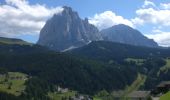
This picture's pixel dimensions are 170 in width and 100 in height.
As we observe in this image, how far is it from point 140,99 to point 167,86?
53.2 m

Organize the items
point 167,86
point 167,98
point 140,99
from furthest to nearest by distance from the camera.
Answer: point 140,99 → point 167,86 → point 167,98

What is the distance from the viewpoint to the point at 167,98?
9500 centimetres

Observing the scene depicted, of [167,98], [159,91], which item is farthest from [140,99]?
[167,98]

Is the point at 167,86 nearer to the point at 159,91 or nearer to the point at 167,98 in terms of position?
the point at 159,91

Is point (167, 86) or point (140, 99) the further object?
point (140, 99)

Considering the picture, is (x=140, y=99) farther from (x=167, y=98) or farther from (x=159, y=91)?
(x=167, y=98)

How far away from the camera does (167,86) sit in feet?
484

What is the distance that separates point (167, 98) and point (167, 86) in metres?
53.6

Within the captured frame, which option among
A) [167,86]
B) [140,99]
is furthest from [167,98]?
[140,99]

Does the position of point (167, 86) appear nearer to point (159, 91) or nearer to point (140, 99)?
point (159, 91)

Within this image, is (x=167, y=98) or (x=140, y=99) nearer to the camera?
(x=167, y=98)

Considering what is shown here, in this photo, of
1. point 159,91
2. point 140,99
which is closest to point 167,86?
point 159,91

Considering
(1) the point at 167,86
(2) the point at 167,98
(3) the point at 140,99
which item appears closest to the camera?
(2) the point at 167,98

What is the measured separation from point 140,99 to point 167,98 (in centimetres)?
10573
